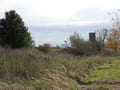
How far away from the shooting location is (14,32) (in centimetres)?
3200

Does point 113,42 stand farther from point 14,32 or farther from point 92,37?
point 14,32

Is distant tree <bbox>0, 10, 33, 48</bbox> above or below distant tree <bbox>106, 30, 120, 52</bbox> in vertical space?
above

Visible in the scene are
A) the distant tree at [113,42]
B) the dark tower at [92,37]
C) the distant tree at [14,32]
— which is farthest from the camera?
the distant tree at [113,42]

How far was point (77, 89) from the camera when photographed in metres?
9.05

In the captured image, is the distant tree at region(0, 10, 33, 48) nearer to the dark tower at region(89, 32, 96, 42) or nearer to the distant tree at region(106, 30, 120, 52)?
the dark tower at region(89, 32, 96, 42)

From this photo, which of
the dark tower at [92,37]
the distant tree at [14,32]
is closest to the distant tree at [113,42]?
the dark tower at [92,37]

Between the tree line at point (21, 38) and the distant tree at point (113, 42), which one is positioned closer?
the tree line at point (21, 38)

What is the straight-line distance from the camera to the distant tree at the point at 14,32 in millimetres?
31875

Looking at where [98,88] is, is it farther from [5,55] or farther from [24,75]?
[5,55]

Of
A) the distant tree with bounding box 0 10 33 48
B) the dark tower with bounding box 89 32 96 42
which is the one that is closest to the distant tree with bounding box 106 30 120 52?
the dark tower with bounding box 89 32 96 42

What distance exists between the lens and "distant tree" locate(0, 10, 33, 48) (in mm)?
31875

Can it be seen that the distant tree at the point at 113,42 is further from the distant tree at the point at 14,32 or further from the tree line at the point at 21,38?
the distant tree at the point at 14,32

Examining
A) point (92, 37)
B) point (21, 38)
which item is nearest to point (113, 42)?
point (92, 37)

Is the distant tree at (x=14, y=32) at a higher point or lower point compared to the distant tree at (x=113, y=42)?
higher
